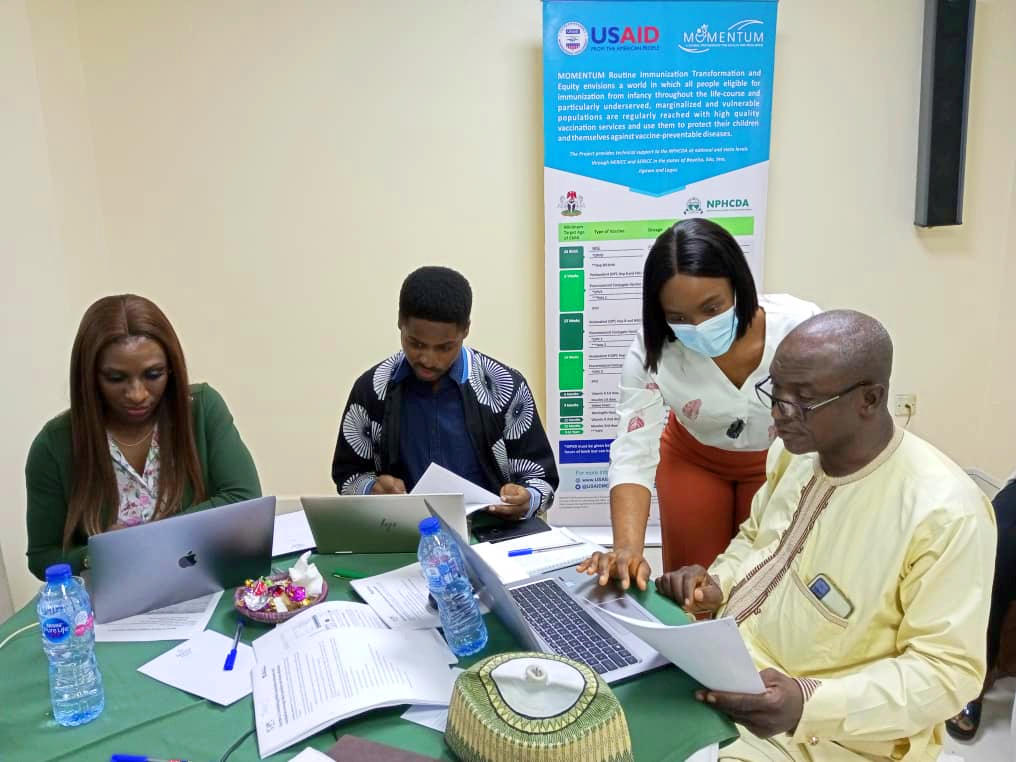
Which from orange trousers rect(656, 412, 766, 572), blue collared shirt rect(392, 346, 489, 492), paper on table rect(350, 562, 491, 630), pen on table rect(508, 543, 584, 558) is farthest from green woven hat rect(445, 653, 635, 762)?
orange trousers rect(656, 412, 766, 572)

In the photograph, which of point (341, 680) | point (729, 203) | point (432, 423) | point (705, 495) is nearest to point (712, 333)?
point (705, 495)

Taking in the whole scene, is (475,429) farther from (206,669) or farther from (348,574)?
(206,669)

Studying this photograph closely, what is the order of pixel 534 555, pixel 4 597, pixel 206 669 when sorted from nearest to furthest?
pixel 206 669 → pixel 534 555 → pixel 4 597

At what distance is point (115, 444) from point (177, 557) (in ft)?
1.50

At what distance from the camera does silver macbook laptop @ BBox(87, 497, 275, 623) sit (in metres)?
1.28

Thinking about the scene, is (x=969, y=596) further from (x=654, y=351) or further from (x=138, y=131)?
(x=138, y=131)

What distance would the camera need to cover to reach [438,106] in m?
2.97

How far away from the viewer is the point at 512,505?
5.52 feet

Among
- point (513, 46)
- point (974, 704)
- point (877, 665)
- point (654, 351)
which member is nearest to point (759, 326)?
point (654, 351)

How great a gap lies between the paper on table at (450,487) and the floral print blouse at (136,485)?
597 millimetres

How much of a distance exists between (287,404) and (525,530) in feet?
6.24

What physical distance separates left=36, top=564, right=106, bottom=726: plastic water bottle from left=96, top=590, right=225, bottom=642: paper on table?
0.13 m

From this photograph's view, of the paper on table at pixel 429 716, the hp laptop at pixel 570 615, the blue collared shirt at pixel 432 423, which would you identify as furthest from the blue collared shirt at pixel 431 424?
the paper on table at pixel 429 716

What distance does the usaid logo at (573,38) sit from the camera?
278 cm
